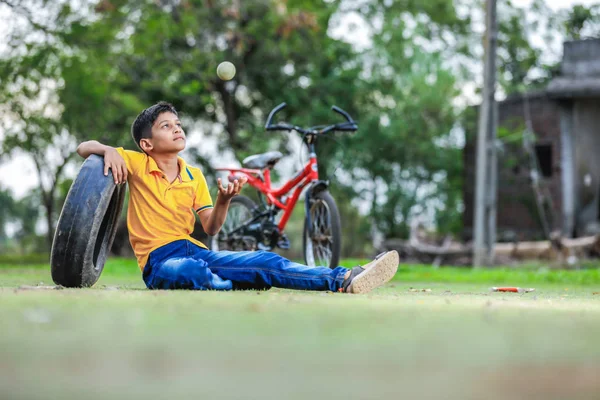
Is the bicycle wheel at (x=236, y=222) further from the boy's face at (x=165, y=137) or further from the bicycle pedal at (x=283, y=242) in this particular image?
the boy's face at (x=165, y=137)

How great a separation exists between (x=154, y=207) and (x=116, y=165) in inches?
14.0

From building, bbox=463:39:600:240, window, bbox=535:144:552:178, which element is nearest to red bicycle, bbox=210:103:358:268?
building, bbox=463:39:600:240

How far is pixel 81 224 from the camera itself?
5445 mm

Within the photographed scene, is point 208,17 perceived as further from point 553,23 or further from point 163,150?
point 163,150

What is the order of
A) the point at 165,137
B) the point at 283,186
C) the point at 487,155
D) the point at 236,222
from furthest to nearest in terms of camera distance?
1. the point at 487,155
2. the point at 236,222
3. the point at 283,186
4. the point at 165,137

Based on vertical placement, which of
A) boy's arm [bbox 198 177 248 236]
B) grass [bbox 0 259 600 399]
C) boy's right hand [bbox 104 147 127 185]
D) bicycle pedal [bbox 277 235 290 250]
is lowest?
bicycle pedal [bbox 277 235 290 250]

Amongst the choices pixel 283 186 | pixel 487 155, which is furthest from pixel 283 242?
pixel 487 155

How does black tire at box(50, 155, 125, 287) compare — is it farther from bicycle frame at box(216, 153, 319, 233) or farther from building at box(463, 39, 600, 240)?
building at box(463, 39, 600, 240)

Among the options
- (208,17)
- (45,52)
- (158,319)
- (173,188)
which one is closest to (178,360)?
(158,319)

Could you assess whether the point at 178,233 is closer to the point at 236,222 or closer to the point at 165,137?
the point at 165,137

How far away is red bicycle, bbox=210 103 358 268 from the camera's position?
7.46 meters

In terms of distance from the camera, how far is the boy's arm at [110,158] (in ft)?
18.1

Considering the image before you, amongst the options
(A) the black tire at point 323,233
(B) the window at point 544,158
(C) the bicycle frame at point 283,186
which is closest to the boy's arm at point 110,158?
(A) the black tire at point 323,233

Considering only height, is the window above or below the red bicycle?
above
